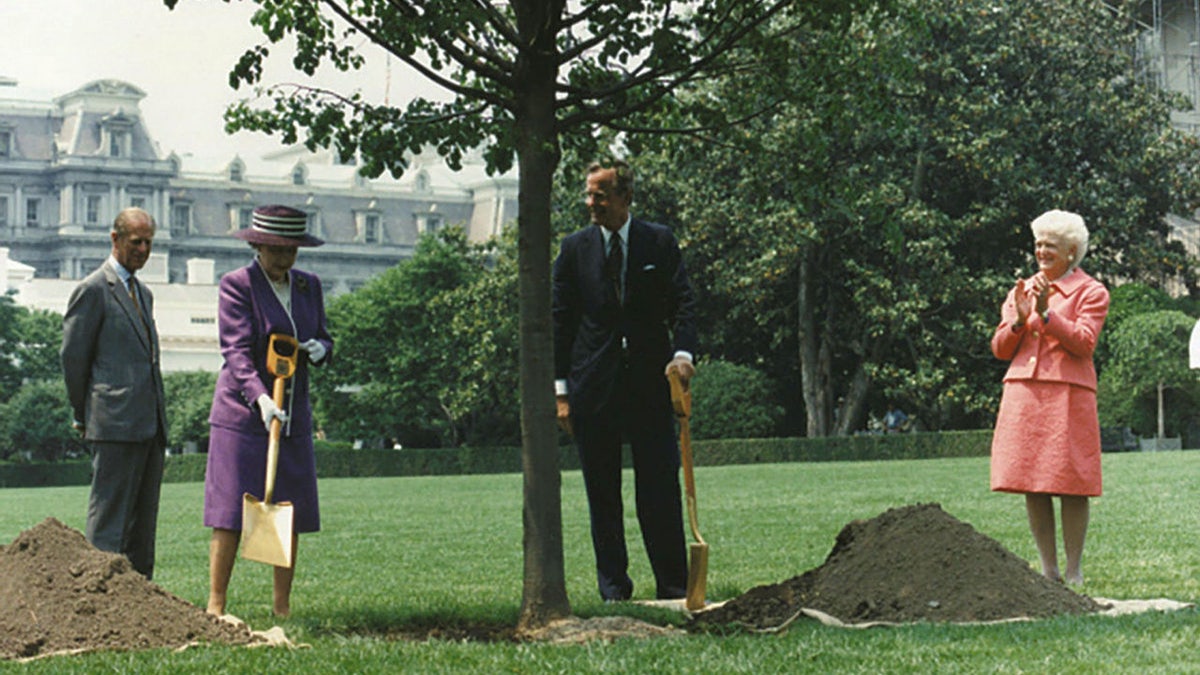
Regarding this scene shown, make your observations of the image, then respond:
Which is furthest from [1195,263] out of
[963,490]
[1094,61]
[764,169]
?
[764,169]

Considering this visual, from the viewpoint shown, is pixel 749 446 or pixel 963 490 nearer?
pixel 963 490

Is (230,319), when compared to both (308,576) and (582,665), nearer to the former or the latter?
(582,665)

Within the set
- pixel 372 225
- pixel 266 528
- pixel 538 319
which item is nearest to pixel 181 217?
pixel 372 225

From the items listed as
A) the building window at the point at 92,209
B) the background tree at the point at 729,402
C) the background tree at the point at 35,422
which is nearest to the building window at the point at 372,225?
the building window at the point at 92,209

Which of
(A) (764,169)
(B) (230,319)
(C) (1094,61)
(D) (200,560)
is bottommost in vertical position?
(D) (200,560)

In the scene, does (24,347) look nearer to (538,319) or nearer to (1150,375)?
(1150,375)

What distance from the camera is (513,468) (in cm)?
4309

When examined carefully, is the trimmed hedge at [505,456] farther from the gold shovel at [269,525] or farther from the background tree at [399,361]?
the gold shovel at [269,525]

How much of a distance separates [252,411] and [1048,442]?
3379mm

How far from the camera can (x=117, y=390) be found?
273 inches

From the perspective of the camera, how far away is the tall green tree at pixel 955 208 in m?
35.1

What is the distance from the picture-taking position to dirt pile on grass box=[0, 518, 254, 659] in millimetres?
5695

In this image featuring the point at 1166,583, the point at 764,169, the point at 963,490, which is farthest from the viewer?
the point at 963,490

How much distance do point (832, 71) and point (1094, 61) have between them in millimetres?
32838
